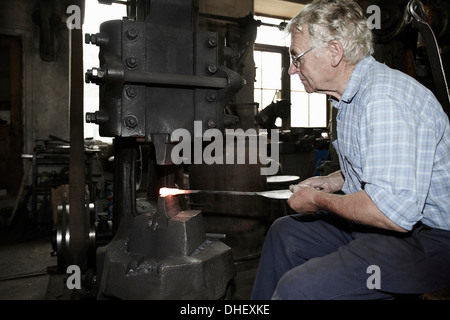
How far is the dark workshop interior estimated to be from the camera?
3.27 feet

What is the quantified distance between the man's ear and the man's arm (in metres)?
0.49

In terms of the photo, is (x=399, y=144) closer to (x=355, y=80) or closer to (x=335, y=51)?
(x=355, y=80)

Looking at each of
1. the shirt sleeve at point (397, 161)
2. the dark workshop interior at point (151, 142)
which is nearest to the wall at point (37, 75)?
the dark workshop interior at point (151, 142)

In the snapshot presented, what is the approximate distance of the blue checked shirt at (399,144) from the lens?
0.96 meters

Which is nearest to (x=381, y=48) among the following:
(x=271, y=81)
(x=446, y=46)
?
(x=446, y=46)

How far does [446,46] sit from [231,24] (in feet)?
12.4

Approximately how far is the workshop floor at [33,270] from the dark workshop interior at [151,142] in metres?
0.02

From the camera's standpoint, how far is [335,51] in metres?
1.27

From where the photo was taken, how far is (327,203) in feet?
3.73

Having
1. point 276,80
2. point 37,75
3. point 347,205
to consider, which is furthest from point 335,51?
point 276,80

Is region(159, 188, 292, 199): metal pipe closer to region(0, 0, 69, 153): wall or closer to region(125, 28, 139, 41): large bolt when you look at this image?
region(125, 28, 139, 41): large bolt

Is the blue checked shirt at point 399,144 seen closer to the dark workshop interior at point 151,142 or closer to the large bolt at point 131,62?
the dark workshop interior at point 151,142

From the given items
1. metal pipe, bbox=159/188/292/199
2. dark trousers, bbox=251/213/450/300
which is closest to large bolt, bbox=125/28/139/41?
metal pipe, bbox=159/188/292/199
